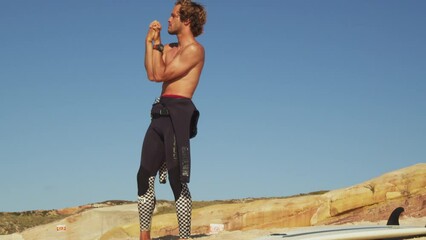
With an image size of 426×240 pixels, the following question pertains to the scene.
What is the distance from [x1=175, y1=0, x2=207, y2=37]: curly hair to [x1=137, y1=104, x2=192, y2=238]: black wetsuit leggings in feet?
3.44

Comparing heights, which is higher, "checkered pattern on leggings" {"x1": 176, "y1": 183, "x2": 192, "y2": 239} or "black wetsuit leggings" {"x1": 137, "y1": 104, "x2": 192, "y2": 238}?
"black wetsuit leggings" {"x1": 137, "y1": 104, "x2": 192, "y2": 238}

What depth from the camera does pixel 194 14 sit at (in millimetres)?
8312

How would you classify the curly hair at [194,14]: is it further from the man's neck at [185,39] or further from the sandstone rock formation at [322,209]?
the sandstone rock formation at [322,209]

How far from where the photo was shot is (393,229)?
5.71 metres

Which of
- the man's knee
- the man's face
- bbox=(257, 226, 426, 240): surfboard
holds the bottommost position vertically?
bbox=(257, 226, 426, 240): surfboard

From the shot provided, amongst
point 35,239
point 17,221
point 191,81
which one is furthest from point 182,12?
point 17,221

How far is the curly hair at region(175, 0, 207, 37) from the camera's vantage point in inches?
327

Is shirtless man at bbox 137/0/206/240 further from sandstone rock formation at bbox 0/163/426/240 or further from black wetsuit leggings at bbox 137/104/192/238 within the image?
sandstone rock formation at bbox 0/163/426/240

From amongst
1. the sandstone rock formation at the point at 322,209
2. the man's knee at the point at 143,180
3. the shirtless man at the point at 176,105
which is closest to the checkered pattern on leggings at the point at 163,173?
the shirtless man at the point at 176,105

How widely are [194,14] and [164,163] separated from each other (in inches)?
72.4

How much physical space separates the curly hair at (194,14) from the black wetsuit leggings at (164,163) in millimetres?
1048

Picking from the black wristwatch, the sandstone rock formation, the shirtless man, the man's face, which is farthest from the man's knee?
the sandstone rock formation

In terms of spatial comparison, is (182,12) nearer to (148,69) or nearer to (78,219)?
(148,69)

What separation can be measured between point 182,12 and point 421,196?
11.6 metres
